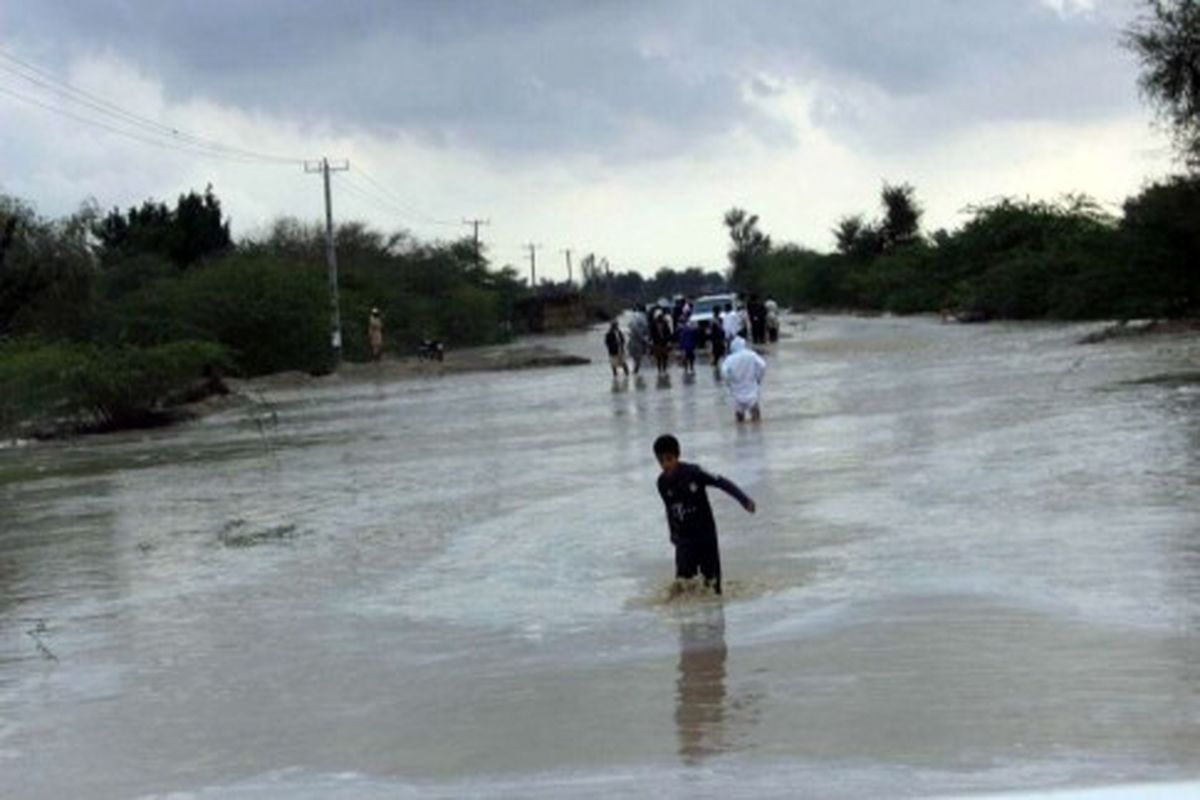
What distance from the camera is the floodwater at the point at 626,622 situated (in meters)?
7.95

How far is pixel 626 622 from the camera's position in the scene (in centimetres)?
1150

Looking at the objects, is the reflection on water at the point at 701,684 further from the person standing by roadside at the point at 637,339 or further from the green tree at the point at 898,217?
the green tree at the point at 898,217

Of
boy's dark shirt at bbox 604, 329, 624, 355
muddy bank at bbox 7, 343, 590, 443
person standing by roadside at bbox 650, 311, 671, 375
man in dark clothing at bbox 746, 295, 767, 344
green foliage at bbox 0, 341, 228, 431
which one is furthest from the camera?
man in dark clothing at bbox 746, 295, 767, 344

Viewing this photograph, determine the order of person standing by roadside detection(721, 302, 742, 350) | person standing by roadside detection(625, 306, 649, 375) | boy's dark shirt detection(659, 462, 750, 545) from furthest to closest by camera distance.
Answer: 1. person standing by roadside detection(625, 306, 649, 375)
2. person standing by roadside detection(721, 302, 742, 350)
3. boy's dark shirt detection(659, 462, 750, 545)

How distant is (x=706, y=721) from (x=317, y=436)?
2387 cm

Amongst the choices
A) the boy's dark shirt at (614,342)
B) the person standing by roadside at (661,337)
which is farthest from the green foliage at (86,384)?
the person standing by roadside at (661,337)

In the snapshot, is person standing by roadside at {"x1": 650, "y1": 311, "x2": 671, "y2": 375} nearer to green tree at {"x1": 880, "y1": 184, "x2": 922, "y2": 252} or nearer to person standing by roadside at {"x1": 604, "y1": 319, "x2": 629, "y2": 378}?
person standing by roadside at {"x1": 604, "y1": 319, "x2": 629, "y2": 378}

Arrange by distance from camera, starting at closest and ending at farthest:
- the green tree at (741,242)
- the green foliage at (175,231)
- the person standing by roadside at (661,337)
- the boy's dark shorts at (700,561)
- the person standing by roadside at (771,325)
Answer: the boy's dark shorts at (700,561) < the person standing by roadside at (661,337) < the person standing by roadside at (771,325) < the green foliage at (175,231) < the green tree at (741,242)

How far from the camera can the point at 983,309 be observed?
75625mm

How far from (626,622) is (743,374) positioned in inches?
563

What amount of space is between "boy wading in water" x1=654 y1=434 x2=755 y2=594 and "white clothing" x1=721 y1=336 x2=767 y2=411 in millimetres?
13611

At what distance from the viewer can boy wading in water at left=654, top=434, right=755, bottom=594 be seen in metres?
11.8

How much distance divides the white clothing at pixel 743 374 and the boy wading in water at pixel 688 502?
536 inches

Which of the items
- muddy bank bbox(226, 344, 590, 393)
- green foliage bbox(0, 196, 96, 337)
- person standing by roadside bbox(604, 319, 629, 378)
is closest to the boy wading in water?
person standing by roadside bbox(604, 319, 629, 378)
